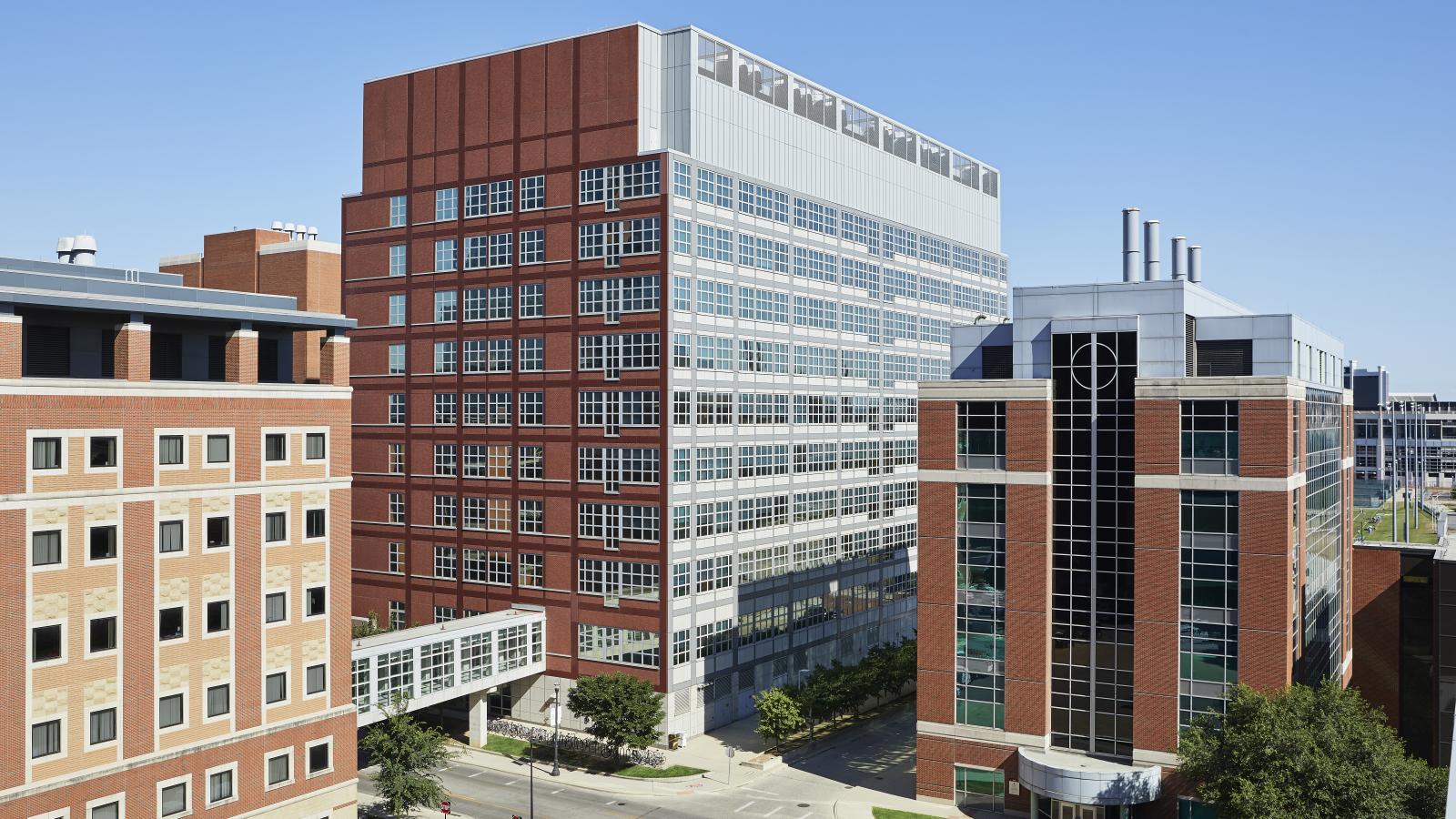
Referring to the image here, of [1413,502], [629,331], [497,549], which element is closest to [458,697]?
[497,549]

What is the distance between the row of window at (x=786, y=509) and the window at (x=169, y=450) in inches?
1236

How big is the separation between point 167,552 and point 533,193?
3732 cm

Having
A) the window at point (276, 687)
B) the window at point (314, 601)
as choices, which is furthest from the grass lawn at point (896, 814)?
the window at point (276, 687)

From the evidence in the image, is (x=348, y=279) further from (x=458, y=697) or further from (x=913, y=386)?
(x=913, y=386)

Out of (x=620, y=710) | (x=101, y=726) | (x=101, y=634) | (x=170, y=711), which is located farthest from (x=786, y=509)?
(x=101, y=726)

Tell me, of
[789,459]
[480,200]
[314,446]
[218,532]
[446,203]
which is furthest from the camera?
[789,459]

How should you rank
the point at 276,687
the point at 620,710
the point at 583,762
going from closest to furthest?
the point at 276,687, the point at 620,710, the point at 583,762

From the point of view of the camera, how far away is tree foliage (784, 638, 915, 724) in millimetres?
73188

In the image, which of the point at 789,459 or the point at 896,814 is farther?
the point at 789,459

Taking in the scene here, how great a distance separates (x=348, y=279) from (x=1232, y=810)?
221 feet

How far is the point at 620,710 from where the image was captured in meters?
66.4

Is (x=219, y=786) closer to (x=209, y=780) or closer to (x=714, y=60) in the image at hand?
(x=209, y=780)

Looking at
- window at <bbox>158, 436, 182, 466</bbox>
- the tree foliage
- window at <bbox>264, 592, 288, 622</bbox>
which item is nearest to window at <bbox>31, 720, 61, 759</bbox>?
window at <bbox>264, 592, 288, 622</bbox>

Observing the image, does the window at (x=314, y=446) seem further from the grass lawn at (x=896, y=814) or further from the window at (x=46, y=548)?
the grass lawn at (x=896, y=814)
